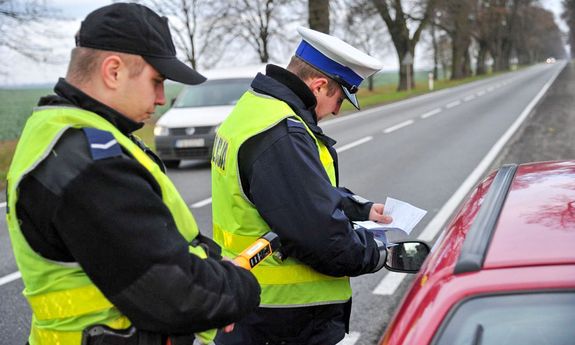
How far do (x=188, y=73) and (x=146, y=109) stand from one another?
176mm

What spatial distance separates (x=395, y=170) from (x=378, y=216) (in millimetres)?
8201

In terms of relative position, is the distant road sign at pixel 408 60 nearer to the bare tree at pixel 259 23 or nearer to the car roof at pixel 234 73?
the bare tree at pixel 259 23


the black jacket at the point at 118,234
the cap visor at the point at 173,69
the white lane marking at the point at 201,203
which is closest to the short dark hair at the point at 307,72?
the cap visor at the point at 173,69

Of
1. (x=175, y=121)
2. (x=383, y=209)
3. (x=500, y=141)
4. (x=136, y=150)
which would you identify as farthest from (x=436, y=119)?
(x=136, y=150)

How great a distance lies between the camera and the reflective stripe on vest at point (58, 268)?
1.71 m

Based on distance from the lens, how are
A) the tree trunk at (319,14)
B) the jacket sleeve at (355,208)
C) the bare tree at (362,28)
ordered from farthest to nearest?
1. the bare tree at (362,28)
2. the tree trunk at (319,14)
3. the jacket sleeve at (355,208)

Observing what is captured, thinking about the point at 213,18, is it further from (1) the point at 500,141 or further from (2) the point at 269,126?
(2) the point at 269,126

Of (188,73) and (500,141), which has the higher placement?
(188,73)

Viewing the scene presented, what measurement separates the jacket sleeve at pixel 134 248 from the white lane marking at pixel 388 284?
3.52 metres

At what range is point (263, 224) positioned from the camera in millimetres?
2416

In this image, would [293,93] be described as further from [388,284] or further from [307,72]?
[388,284]

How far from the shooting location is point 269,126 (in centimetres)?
235

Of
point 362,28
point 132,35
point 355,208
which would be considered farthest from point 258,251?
point 362,28

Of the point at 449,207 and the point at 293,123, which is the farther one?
the point at 449,207
